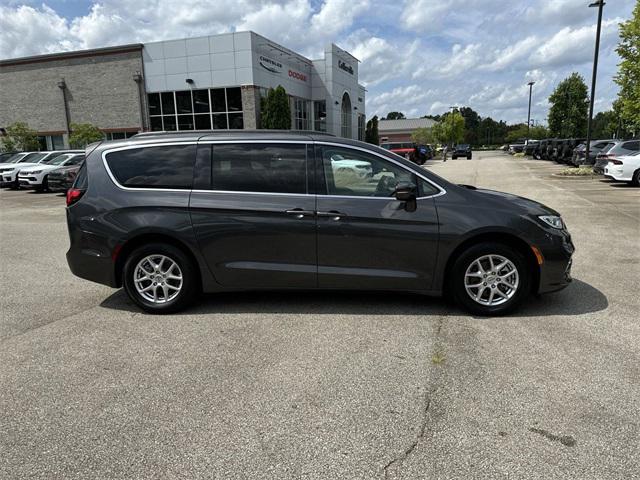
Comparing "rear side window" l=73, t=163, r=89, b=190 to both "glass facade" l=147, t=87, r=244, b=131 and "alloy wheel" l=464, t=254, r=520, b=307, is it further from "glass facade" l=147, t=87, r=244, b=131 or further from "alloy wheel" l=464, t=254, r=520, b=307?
"glass facade" l=147, t=87, r=244, b=131

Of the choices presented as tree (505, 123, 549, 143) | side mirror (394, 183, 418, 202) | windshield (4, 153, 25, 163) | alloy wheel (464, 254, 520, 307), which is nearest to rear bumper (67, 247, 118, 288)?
side mirror (394, 183, 418, 202)

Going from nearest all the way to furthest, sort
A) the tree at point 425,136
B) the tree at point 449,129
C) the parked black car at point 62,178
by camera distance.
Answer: the parked black car at point 62,178 → the tree at point 449,129 → the tree at point 425,136

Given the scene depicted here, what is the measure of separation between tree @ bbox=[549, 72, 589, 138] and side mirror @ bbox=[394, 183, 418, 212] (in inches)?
2666

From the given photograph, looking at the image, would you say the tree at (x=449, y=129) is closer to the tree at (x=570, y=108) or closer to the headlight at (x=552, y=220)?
the tree at (x=570, y=108)

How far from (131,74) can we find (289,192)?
109 ft

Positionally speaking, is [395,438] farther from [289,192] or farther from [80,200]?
[80,200]

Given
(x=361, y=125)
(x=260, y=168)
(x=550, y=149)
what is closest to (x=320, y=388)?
(x=260, y=168)

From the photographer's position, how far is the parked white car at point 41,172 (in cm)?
2023

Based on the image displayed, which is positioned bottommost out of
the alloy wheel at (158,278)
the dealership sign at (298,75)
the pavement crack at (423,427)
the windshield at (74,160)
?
the pavement crack at (423,427)

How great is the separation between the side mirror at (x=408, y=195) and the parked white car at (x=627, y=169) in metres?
16.1

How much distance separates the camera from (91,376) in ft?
12.4

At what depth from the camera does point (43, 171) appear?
20312mm

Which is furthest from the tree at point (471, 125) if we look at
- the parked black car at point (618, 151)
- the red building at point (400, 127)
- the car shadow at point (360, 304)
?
the car shadow at point (360, 304)

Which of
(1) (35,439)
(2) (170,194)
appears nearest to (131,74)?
(2) (170,194)
